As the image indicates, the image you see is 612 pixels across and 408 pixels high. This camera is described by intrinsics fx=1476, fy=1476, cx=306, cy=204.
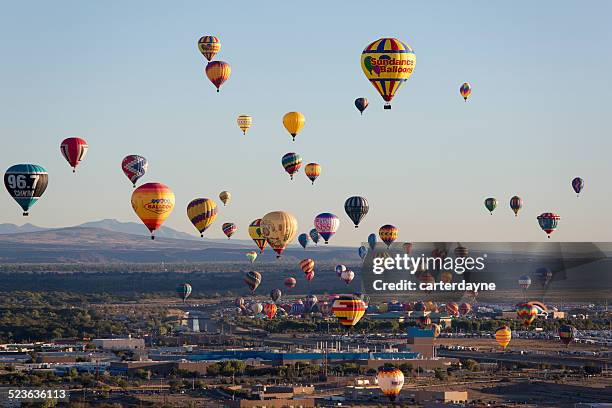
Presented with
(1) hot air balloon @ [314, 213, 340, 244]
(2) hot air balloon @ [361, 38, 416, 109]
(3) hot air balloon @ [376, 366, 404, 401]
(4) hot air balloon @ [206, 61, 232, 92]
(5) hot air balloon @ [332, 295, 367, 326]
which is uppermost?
(4) hot air balloon @ [206, 61, 232, 92]

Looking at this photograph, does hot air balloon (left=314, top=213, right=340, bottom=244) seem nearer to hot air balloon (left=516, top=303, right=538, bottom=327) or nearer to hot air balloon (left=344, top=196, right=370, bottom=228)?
hot air balloon (left=344, top=196, right=370, bottom=228)

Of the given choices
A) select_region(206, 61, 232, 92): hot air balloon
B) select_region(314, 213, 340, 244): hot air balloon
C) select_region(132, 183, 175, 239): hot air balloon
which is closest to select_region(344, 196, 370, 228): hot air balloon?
select_region(314, 213, 340, 244): hot air balloon

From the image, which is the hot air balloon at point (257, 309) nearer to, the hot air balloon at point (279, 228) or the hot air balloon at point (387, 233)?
the hot air balloon at point (387, 233)

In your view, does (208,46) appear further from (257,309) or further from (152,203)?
(257,309)

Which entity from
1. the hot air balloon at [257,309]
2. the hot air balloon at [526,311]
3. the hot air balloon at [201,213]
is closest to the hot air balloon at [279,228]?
the hot air balloon at [201,213]

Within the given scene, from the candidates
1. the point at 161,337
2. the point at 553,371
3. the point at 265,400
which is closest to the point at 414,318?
the point at 161,337

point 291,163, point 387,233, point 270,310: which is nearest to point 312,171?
point 291,163
